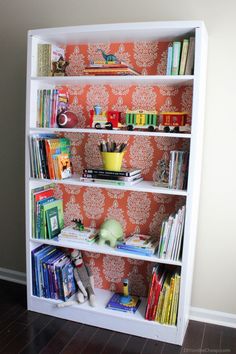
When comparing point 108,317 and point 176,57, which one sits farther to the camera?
point 108,317

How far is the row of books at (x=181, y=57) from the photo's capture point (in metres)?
1.91

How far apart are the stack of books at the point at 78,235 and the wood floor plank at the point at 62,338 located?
53cm

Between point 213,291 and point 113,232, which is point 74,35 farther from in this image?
point 213,291

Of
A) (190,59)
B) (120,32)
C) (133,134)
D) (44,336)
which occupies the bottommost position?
(44,336)

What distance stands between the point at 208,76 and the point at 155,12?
0.52m

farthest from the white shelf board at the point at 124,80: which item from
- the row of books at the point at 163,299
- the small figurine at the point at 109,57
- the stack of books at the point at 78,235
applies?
the row of books at the point at 163,299

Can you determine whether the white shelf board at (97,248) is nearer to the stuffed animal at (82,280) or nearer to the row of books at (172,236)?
the row of books at (172,236)

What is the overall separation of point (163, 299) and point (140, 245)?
1.10 ft

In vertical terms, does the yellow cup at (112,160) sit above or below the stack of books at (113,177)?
above

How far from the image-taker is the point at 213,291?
7.47ft

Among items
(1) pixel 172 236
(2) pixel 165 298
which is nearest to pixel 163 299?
(2) pixel 165 298

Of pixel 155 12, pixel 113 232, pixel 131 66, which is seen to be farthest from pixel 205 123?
pixel 113 232

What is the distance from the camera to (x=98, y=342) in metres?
2.05

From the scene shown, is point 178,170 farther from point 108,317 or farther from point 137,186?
point 108,317
